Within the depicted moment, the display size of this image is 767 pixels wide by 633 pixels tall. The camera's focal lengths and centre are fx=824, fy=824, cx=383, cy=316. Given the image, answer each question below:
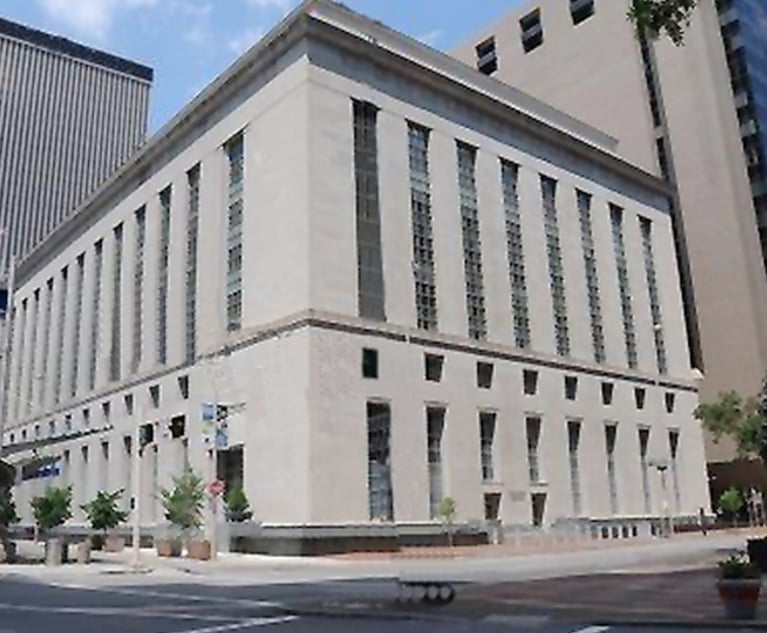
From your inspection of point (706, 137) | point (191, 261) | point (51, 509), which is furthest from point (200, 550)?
point (706, 137)

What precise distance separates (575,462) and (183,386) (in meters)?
28.4

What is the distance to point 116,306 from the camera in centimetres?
7012

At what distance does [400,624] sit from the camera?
1473 cm

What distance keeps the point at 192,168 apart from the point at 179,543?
28466 millimetres

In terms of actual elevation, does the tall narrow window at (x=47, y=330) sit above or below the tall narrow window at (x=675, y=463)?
above

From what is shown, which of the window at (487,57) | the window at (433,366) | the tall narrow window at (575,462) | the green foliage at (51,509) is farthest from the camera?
the window at (487,57)

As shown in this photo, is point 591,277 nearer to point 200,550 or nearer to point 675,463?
point 675,463

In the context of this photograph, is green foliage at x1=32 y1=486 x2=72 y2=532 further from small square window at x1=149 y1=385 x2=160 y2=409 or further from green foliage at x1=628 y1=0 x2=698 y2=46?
green foliage at x1=628 y1=0 x2=698 y2=46

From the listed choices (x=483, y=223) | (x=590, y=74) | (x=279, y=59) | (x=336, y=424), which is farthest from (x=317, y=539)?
(x=590, y=74)

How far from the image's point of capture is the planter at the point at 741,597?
45.2 feet

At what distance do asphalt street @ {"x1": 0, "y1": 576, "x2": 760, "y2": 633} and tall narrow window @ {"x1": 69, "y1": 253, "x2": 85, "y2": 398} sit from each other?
56.2 metres

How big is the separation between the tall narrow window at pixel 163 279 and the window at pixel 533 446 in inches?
1046

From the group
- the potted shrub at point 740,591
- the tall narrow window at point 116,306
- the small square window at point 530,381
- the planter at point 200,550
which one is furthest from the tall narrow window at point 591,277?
the potted shrub at point 740,591

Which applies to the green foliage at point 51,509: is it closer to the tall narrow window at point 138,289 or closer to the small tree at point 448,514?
the tall narrow window at point 138,289
